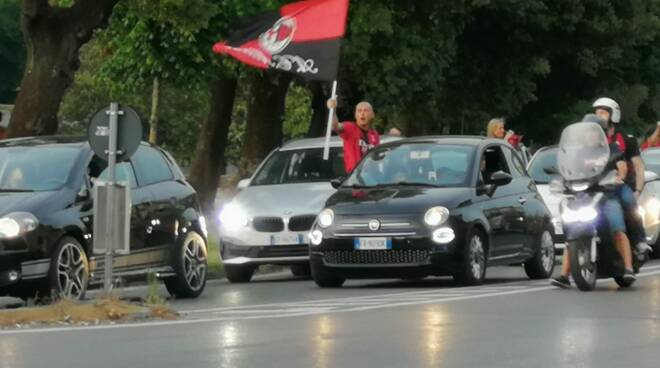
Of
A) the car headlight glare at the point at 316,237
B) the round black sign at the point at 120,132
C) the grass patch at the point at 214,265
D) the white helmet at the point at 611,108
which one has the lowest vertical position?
the grass patch at the point at 214,265

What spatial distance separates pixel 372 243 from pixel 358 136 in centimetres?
345

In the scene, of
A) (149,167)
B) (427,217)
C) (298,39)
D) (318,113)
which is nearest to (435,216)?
(427,217)

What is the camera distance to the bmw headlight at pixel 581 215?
1788cm

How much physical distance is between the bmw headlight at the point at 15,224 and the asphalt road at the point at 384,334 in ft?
5.16

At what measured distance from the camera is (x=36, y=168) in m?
18.2

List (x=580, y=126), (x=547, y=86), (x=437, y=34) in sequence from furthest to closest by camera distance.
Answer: (x=547, y=86) < (x=437, y=34) < (x=580, y=126)

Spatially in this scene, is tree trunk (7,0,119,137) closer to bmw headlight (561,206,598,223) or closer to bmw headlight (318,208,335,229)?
bmw headlight (318,208,335,229)

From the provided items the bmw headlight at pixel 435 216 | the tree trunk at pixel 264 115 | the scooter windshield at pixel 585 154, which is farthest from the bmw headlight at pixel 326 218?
the tree trunk at pixel 264 115

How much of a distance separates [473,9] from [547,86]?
522 inches

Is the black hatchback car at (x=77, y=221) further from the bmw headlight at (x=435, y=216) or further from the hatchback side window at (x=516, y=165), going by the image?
the hatchback side window at (x=516, y=165)

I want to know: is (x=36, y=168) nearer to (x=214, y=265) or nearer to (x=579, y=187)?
(x=579, y=187)

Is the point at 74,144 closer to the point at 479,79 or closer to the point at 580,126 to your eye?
the point at 580,126

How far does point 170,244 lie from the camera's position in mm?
19219

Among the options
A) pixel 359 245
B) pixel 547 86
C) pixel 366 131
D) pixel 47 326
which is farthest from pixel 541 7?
pixel 47 326
